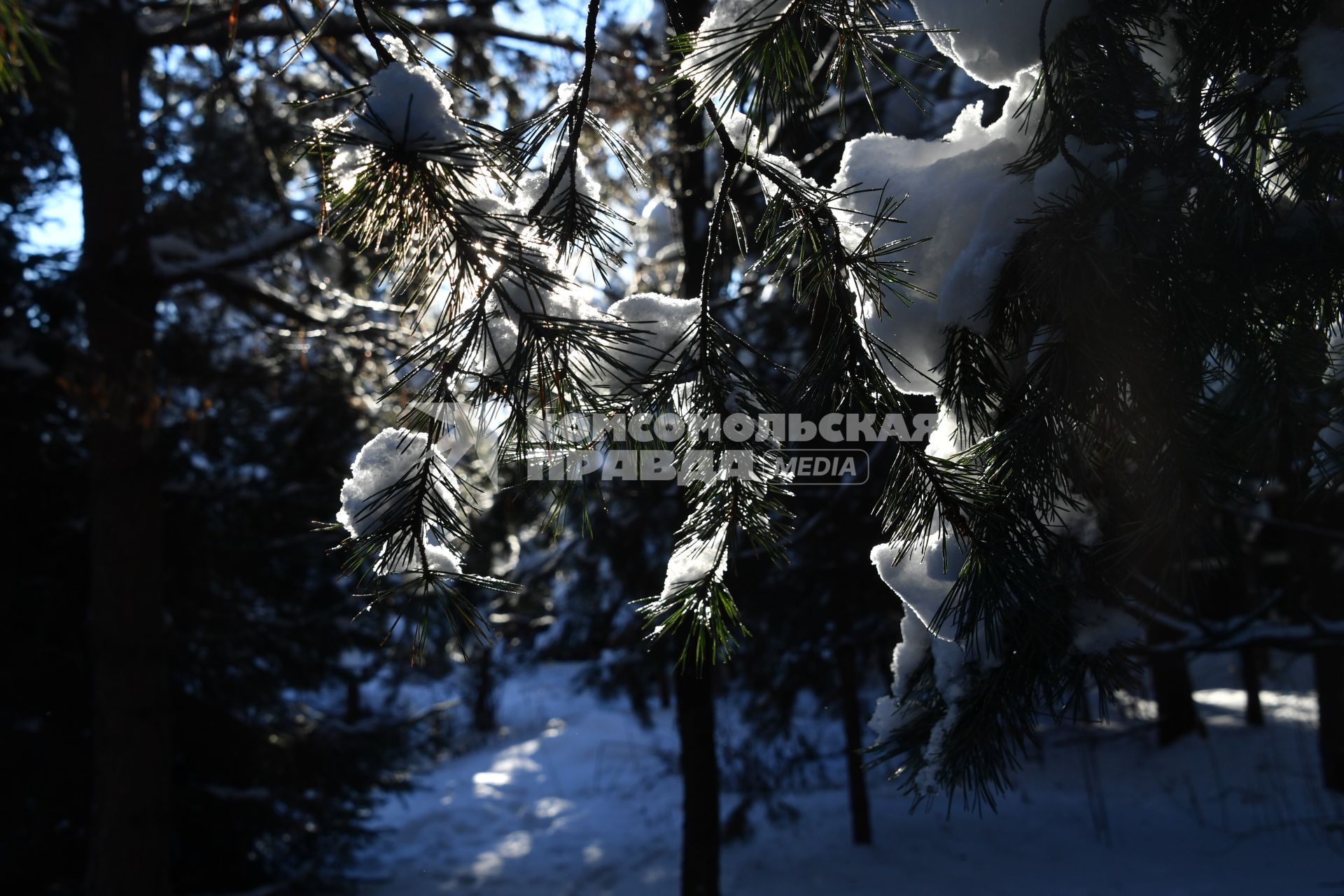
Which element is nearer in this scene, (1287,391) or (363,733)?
(1287,391)

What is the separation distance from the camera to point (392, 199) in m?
1.45

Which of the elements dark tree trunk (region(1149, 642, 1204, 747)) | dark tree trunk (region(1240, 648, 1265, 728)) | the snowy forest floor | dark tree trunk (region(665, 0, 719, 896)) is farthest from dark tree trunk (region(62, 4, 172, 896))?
dark tree trunk (region(1240, 648, 1265, 728))

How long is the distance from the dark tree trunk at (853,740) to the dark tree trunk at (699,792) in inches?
69.5

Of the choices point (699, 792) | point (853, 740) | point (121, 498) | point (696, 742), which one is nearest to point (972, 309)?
point (696, 742)

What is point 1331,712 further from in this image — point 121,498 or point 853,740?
point 121,498

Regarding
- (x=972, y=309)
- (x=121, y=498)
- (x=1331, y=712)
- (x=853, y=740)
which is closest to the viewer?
(x=972, y=309)

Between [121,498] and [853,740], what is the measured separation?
526 cm

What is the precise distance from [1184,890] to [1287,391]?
5344 millimetres

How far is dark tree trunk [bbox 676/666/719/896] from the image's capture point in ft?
15.2

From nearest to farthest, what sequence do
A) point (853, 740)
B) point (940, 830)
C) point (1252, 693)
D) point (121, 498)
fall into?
point (121, 498) → point (853, 740) → point (940, 830) → point (1252, 693)

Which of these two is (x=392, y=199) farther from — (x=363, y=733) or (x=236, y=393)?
(x=363, y=733)

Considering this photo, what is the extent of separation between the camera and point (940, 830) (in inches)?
280

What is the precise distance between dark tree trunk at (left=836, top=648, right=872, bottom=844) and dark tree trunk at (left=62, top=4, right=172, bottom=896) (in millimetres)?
4492

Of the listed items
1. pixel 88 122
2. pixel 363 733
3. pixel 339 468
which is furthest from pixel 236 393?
pixel 363 733
